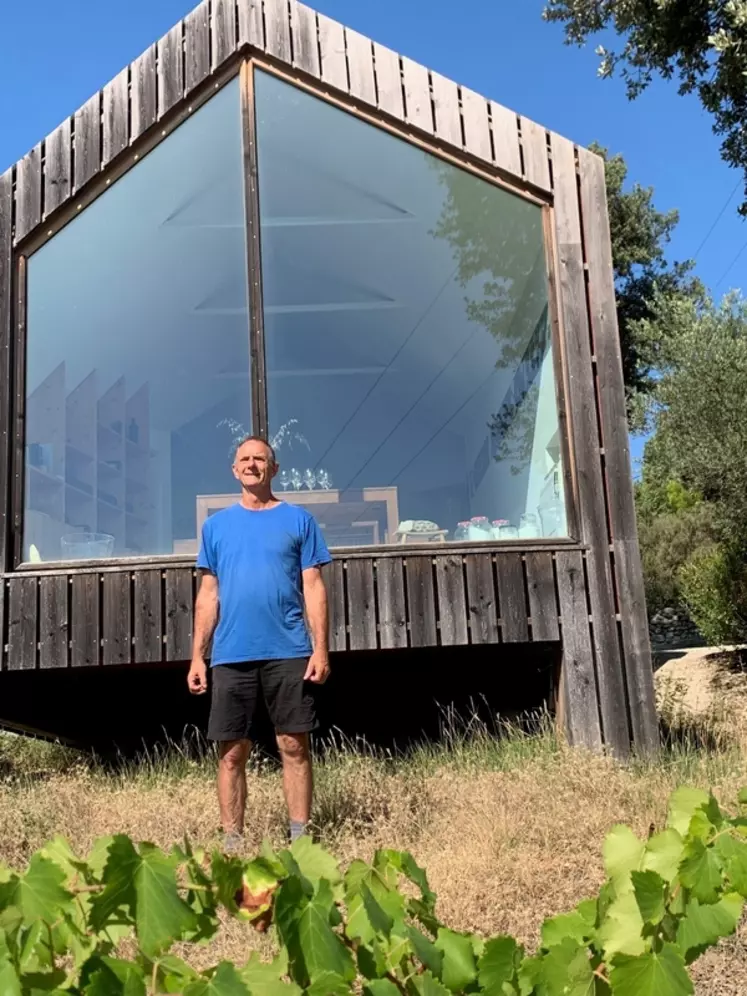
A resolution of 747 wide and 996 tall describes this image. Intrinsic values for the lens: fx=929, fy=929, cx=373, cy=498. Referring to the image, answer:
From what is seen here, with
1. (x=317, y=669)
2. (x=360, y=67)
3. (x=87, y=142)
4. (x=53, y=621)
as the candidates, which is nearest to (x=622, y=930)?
(x=317, y=669)

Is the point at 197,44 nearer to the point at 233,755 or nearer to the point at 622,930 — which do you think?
the point at 233,755

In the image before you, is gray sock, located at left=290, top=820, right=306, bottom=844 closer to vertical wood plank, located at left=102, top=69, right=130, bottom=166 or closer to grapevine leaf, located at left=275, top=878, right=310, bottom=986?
grapevine leaf, located at left=275, top=878, right=310, bottom=986

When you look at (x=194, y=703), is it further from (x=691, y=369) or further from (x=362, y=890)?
(x=691, y=369)

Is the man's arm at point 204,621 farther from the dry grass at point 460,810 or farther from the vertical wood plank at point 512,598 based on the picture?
the vertical wood plank at point 512,598

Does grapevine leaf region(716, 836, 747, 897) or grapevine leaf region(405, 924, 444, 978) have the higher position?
grapevine leaf region(716, 836, 747, 897)

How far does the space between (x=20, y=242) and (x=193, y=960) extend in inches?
173

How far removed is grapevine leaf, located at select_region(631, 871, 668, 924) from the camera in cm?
105

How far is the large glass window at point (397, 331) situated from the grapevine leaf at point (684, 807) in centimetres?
426

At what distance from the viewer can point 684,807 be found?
127 cm

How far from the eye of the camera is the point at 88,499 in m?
5.53

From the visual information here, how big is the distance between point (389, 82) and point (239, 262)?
145cm

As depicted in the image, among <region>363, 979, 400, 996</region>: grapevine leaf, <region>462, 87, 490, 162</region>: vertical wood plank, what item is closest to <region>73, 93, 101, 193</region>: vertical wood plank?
<region>462, 87, 490, 162</region>: vertical wood plank

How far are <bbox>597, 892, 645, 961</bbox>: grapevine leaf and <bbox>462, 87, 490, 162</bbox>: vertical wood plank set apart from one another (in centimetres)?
520

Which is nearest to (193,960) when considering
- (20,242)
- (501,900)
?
(501,900)
